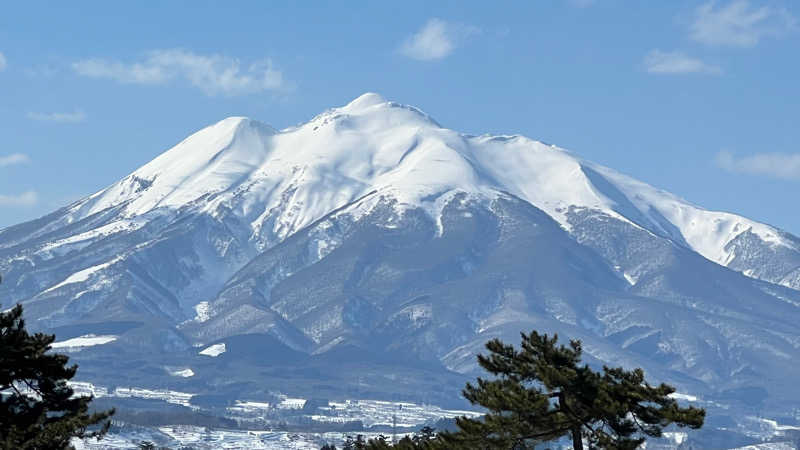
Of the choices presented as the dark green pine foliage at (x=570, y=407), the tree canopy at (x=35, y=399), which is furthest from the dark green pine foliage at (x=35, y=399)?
the dark green pine foliage at (x=570, y=407)

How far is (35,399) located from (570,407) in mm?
17146

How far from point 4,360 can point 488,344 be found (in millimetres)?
15812

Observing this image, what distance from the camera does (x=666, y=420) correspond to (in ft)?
154

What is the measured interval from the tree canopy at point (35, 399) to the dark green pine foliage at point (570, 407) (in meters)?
12.3

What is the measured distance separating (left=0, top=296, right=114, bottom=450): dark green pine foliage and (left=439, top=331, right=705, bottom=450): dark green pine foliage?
12.2 meters

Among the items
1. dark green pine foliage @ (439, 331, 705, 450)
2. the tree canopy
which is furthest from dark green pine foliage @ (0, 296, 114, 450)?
dark green pine foliage @ (439, 331, 705, 450)

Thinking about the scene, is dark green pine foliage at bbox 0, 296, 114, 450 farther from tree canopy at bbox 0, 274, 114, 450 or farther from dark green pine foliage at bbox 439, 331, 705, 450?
dark green pine foliage at bbox 439, 331, 705, 450

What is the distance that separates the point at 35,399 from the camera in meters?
50.0

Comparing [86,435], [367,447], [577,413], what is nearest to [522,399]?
[577,413]

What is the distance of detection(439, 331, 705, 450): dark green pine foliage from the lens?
153ft

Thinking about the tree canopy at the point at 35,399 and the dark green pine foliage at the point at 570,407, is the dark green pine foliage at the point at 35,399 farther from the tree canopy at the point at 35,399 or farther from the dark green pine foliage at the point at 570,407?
the dark green pine foliage at the point at 570,407

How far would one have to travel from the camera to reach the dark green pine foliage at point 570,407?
46750 millimetres

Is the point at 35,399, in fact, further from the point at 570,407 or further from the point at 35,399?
the point at 570,407

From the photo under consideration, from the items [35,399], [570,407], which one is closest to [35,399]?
[35,399]
